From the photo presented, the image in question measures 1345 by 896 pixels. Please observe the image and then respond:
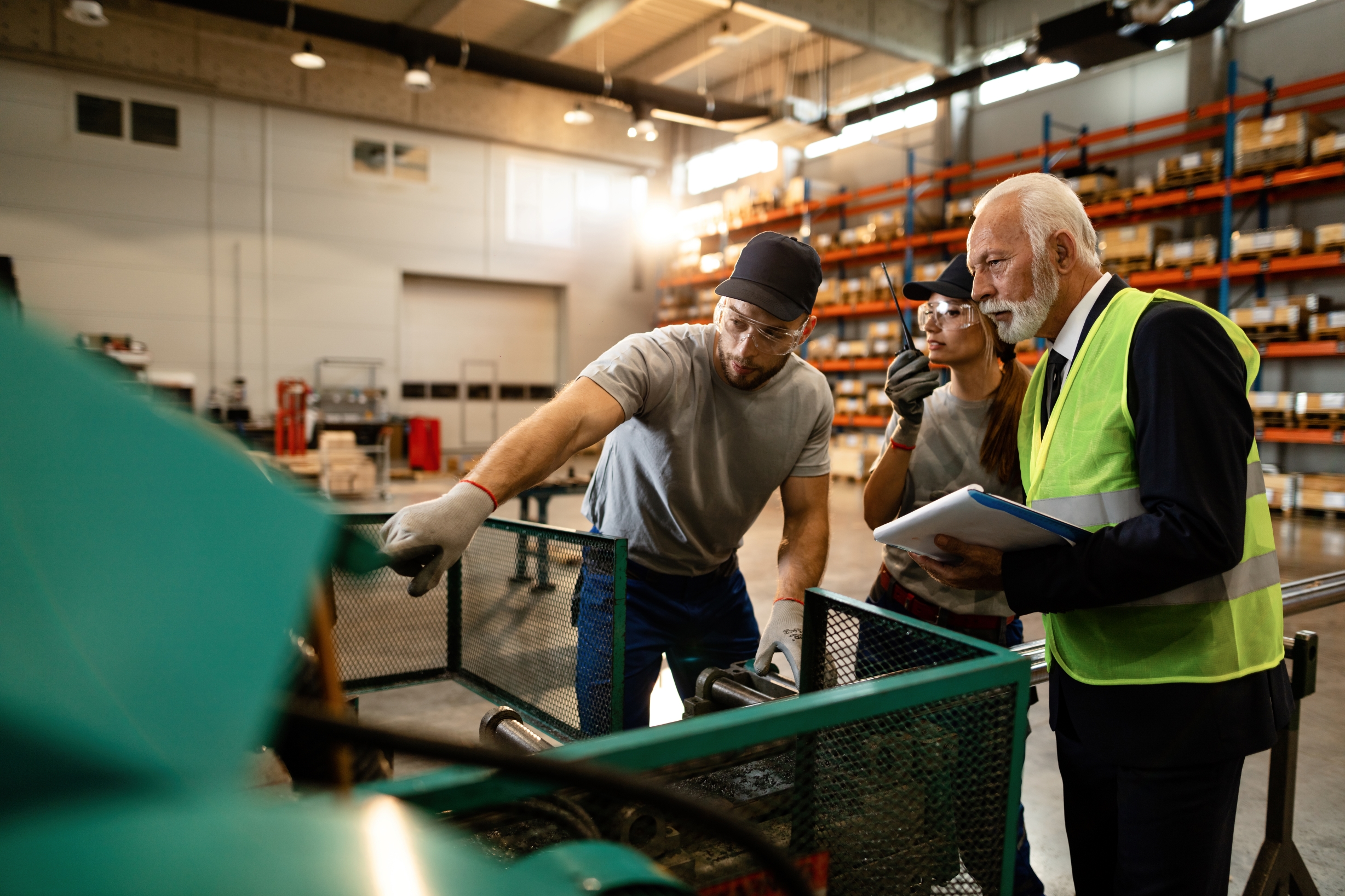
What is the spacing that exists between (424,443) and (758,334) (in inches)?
454

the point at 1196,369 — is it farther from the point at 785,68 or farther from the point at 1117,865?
the point at 785,68

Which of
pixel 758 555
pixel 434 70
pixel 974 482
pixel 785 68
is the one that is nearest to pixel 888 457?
pixel 974 482

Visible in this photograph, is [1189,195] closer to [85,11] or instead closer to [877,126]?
[877,126]

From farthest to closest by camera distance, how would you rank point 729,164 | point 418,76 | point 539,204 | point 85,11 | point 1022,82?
point 729,164, point 539,204, point 1022,82, point 418,76, point 85,11

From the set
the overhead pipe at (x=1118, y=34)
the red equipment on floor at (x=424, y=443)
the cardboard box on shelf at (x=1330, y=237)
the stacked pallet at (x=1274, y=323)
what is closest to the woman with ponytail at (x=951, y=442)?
the overhead pipe at (x=1118, y=34)

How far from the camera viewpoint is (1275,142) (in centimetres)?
800

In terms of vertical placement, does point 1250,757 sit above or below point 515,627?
below

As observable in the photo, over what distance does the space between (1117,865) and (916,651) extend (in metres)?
0.62

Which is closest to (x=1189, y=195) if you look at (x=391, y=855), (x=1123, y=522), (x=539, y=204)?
(x=1123, y=522)

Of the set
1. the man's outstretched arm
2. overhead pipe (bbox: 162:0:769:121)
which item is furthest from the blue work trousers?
overhead pipe (bbox: 162:0:769:121)

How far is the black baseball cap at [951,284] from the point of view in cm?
222

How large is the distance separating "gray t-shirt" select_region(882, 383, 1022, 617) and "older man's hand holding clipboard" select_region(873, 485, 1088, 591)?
686 mm

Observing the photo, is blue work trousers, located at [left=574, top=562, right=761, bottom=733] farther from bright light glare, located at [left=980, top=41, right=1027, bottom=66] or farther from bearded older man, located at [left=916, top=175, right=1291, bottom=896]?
bright light glare, located at [left=980, top=41, right=1027, bottom=66]

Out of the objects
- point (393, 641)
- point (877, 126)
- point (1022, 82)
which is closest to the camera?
point (393, 641)
